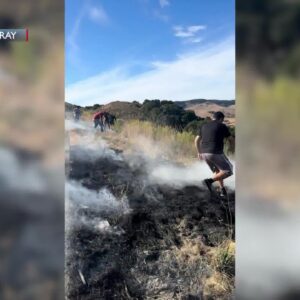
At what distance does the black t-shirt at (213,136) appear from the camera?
142 inches

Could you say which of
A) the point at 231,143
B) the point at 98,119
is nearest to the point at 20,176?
the point at 98,119

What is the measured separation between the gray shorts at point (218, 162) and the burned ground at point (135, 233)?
0.19 metres

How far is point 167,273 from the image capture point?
3.57m

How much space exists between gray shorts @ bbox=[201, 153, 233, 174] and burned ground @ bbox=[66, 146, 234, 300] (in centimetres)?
19

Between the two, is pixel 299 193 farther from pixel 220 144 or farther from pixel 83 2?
pixel 83 2

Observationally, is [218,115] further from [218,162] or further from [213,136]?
[218,162]

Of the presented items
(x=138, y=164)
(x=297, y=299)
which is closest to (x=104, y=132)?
(x=138, y=164)

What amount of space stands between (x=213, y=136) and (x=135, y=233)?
34.8 inches

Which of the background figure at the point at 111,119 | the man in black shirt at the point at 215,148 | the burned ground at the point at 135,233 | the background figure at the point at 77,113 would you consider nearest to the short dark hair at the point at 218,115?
the man in black shirt at the point at 215,148

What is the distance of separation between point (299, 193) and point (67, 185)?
1.62m

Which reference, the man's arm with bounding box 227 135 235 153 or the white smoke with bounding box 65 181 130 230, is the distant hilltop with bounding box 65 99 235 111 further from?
the white smoke with bounding box 65 181 130 230

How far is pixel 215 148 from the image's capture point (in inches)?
142

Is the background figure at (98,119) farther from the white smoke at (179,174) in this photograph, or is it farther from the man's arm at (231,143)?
the man's arm at (231,143)

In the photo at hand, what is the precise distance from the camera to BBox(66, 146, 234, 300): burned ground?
11.7 feet
